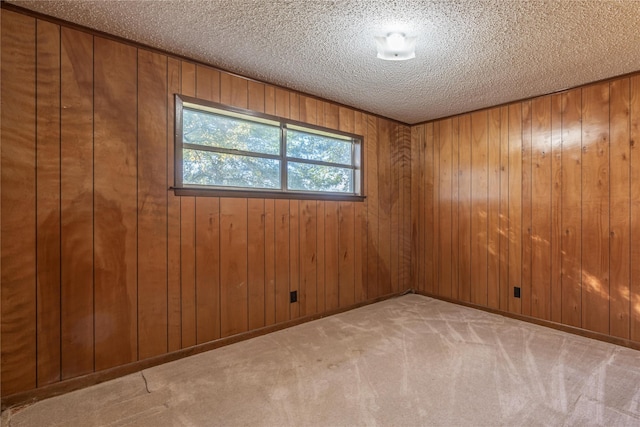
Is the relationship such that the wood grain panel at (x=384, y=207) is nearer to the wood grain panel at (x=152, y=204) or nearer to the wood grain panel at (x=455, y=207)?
the wood grain panel at (x=455, y=207)

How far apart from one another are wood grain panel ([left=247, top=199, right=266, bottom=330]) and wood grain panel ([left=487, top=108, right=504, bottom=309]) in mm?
2458

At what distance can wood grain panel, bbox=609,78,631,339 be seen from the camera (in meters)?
2.67

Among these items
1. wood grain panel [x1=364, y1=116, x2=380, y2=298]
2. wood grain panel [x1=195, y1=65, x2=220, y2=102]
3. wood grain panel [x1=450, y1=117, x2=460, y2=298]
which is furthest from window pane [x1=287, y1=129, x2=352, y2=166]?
wood grain panel [x1=450, y1=117, x2=460, y2=298]

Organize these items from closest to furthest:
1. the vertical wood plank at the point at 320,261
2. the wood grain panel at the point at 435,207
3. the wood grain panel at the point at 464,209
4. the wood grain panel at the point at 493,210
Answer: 1. the vertical wood plank at the point at 320,261
2. the wood grain panel at the point at 493,210
3. the wood grain panel at the point at 464,209
4. the wood grain panel at the point at 435,207

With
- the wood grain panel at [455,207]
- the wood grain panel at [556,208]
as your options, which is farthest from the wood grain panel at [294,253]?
the wood grain panel at [556,208]

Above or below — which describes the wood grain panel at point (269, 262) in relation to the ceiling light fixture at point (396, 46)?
below

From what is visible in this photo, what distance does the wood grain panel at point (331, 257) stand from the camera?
339 centimetres

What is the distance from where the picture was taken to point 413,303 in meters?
3.85

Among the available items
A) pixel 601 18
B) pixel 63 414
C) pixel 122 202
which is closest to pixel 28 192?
pixel 122 202

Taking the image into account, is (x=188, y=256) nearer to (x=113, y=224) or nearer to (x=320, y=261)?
(x=113, y=224)

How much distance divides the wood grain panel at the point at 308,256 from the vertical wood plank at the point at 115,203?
4.74 feet

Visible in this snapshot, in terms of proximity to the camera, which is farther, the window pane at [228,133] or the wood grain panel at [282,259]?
the wood grain panel at [282,259]

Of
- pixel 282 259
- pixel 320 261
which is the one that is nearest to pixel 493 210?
pixel 320 261

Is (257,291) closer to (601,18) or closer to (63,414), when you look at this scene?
(63,414)
